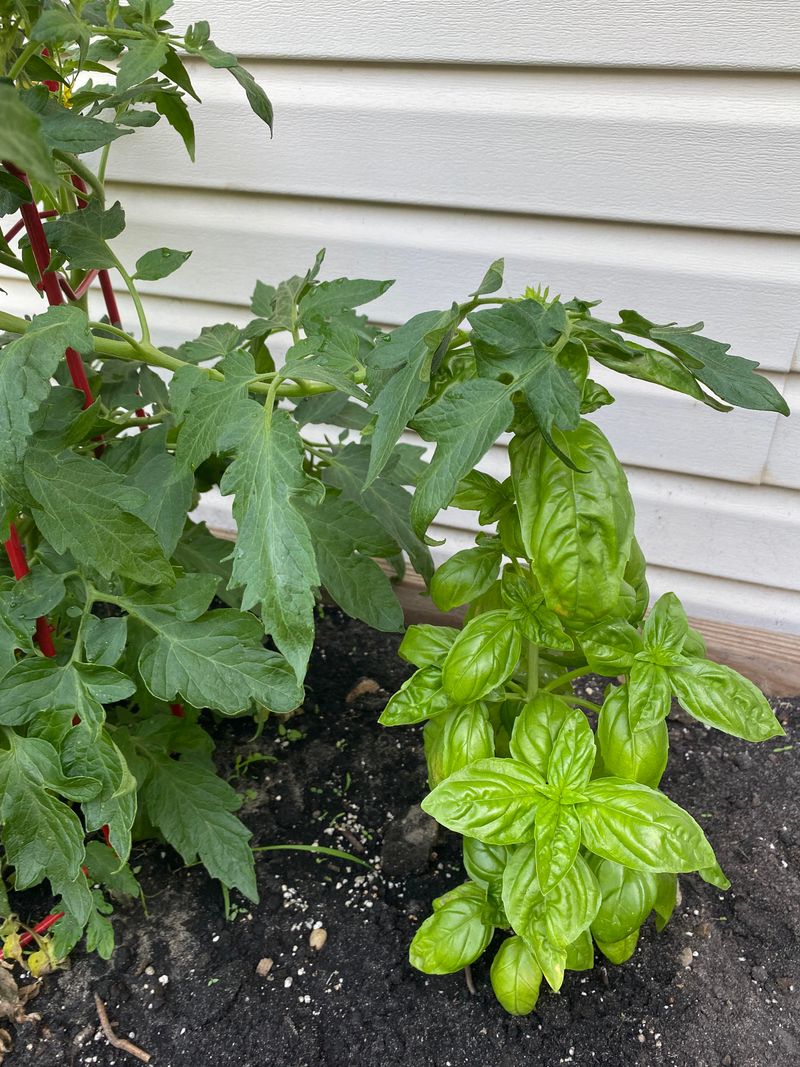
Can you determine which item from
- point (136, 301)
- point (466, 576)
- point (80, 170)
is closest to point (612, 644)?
point (466, 576)

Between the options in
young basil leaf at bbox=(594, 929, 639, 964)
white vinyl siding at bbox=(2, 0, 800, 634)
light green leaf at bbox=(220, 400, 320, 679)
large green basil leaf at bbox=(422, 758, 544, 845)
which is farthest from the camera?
white vinyl siding at bbox=(2, 0, 800, 634)

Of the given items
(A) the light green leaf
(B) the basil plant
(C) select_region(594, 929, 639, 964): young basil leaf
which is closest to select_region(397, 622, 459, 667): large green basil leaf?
(B) the basil plant

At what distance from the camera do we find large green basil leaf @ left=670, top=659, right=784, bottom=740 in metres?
0.74

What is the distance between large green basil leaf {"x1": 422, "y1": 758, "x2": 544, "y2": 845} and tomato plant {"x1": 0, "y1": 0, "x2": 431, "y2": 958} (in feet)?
0.55

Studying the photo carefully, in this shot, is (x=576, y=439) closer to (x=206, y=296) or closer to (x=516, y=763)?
(x=516, y=763)

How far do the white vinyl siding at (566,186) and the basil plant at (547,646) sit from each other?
0.49 meters

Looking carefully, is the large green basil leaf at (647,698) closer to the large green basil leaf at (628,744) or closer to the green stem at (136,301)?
the large green basil leaf at (628,744)

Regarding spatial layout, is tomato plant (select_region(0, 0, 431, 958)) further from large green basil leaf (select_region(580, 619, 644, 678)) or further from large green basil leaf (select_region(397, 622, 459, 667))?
large green basil leaf (select_region(580, 619, 644, 678))

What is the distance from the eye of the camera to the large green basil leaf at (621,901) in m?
0.77

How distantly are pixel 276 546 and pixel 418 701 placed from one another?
28 cm

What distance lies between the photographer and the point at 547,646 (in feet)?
2.55

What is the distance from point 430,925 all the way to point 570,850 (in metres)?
0.22

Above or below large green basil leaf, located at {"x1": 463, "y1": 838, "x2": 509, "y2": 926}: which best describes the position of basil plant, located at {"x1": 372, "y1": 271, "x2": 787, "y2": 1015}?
above

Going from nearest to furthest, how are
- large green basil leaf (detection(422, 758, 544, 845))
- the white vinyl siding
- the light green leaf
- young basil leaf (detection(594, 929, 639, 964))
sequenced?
the light green leaf
large green basil leaf (detection(422, 758, 544, 845))
young basil leaf (detection(594, 929, 639, 964))
the white vinyl siding
